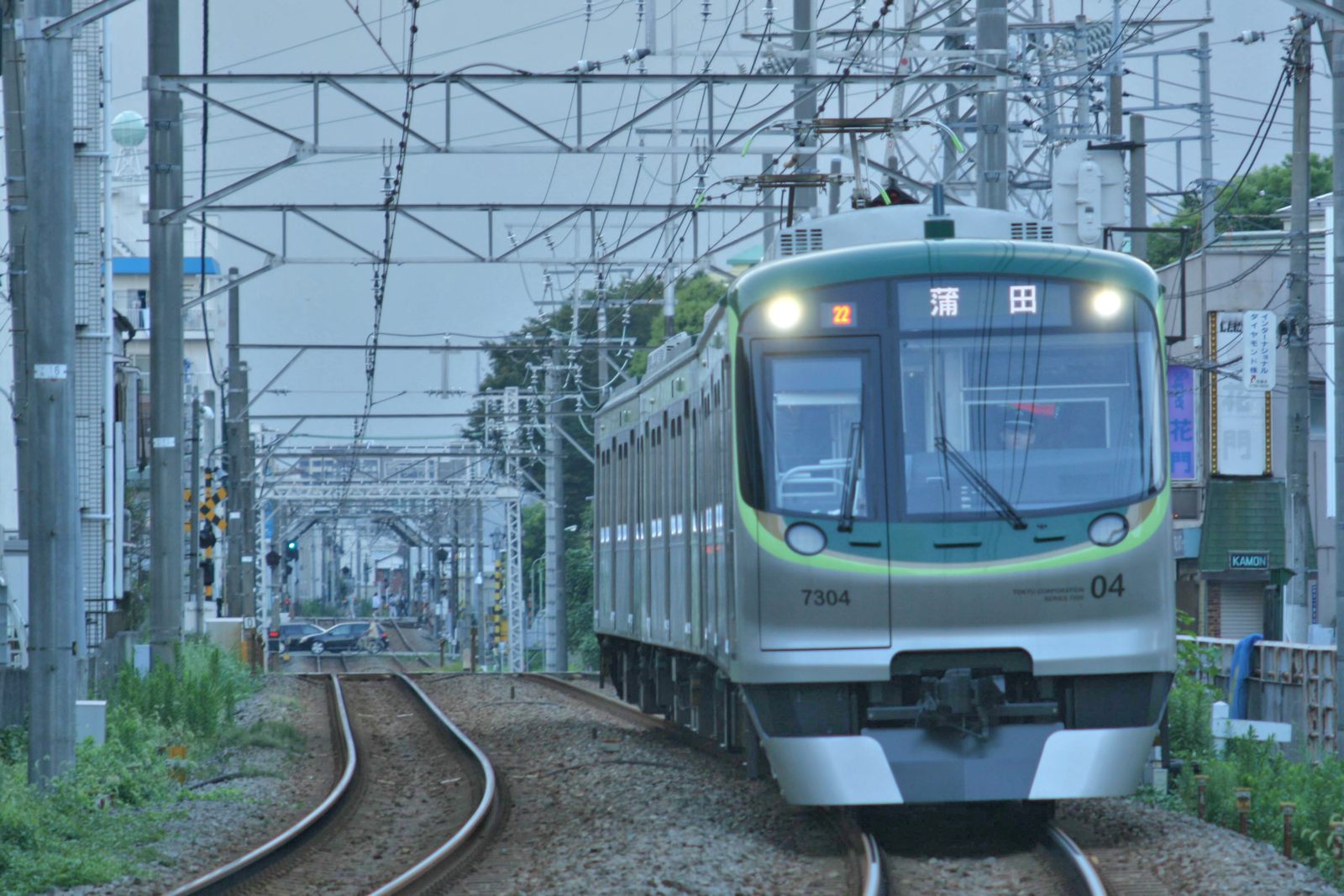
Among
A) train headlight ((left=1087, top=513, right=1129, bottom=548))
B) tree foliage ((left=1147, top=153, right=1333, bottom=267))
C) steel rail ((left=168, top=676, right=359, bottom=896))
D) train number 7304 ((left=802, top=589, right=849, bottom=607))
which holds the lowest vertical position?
steel rail ((left=168, top=676, right=359, bottom=896))

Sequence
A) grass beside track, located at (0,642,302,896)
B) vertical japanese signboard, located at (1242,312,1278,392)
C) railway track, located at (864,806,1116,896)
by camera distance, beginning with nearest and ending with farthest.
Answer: railway track, located at (864,806,1116,896), grass beside track, located at (0,642,302,896), vertical japanese signboard, located at (1242,312,1278,392)

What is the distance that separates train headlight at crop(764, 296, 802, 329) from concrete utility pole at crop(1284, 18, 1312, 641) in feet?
35.7

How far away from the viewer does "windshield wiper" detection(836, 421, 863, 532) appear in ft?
34.4

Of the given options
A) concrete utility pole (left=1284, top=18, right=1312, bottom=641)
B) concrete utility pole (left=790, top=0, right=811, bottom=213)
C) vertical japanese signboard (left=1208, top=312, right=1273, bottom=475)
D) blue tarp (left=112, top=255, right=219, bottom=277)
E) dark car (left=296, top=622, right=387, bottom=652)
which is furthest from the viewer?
blue tarp (left=112, top=255, right=219, bottom=277)

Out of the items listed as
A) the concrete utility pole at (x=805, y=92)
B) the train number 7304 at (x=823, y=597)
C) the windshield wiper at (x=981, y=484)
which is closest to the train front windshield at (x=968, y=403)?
the windshield wiper at (x=981, y=484)

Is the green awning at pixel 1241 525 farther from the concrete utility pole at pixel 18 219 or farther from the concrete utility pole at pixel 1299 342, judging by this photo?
the concrete utility pole at pixel 18 219

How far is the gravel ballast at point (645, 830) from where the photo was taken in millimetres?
9633

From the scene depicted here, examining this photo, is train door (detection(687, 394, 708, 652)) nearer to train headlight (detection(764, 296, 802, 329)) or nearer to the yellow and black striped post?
train headlight (detection(764, 296, 802, 329))

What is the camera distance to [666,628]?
15.9 metres

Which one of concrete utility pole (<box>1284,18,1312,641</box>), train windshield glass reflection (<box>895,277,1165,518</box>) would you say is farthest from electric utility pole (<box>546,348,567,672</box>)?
train windshield glass reflection (<box>895,277,1165,518</box>)

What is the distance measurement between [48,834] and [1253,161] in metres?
16.3

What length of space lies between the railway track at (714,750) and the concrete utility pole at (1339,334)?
3930mm

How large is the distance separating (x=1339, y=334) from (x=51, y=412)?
8287 millimetres

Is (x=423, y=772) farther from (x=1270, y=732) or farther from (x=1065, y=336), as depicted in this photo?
(x=1065, y=336)
